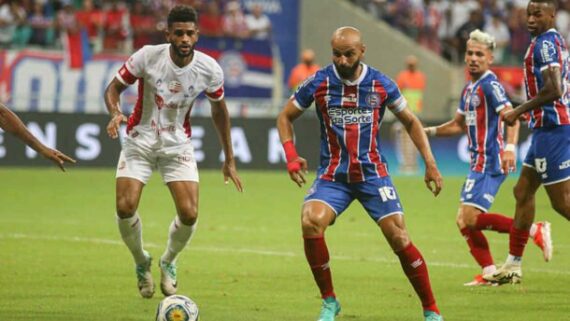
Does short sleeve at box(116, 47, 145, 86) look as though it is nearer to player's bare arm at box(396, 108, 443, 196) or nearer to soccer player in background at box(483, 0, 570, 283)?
player's bare arm at box(396, 108, 443, 196)

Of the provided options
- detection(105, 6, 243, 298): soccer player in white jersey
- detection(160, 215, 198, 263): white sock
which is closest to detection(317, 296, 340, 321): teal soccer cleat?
detection(105, 6, 243, 298): soccer player in white jersey

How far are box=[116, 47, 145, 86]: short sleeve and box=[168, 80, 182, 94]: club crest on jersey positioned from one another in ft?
0.86

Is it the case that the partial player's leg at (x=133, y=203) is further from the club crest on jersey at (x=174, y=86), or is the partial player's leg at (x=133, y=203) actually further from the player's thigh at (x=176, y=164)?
the club crest on jersey at (x=174, y=86)

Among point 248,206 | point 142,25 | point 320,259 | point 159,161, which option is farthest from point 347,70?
point 142,25

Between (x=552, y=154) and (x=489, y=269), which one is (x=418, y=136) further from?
(x=489, y=269)

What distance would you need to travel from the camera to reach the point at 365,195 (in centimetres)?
853

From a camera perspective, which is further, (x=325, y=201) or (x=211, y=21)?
(x=211, y=21)

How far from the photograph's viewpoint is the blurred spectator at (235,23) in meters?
28.0

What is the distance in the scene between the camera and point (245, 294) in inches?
398

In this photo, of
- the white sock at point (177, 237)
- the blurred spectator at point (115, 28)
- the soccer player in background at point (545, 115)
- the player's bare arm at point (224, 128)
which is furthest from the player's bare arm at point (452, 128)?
A: the blurred spectator at point (115, 28)

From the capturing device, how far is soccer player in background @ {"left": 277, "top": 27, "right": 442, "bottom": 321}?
8.37 m

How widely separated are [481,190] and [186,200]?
9.71 ft

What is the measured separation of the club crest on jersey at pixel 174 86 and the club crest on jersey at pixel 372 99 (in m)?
1.91

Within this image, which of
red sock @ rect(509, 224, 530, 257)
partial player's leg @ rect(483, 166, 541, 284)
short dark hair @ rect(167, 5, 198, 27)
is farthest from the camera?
red sock @ rect(509, 224, 530, 257)
